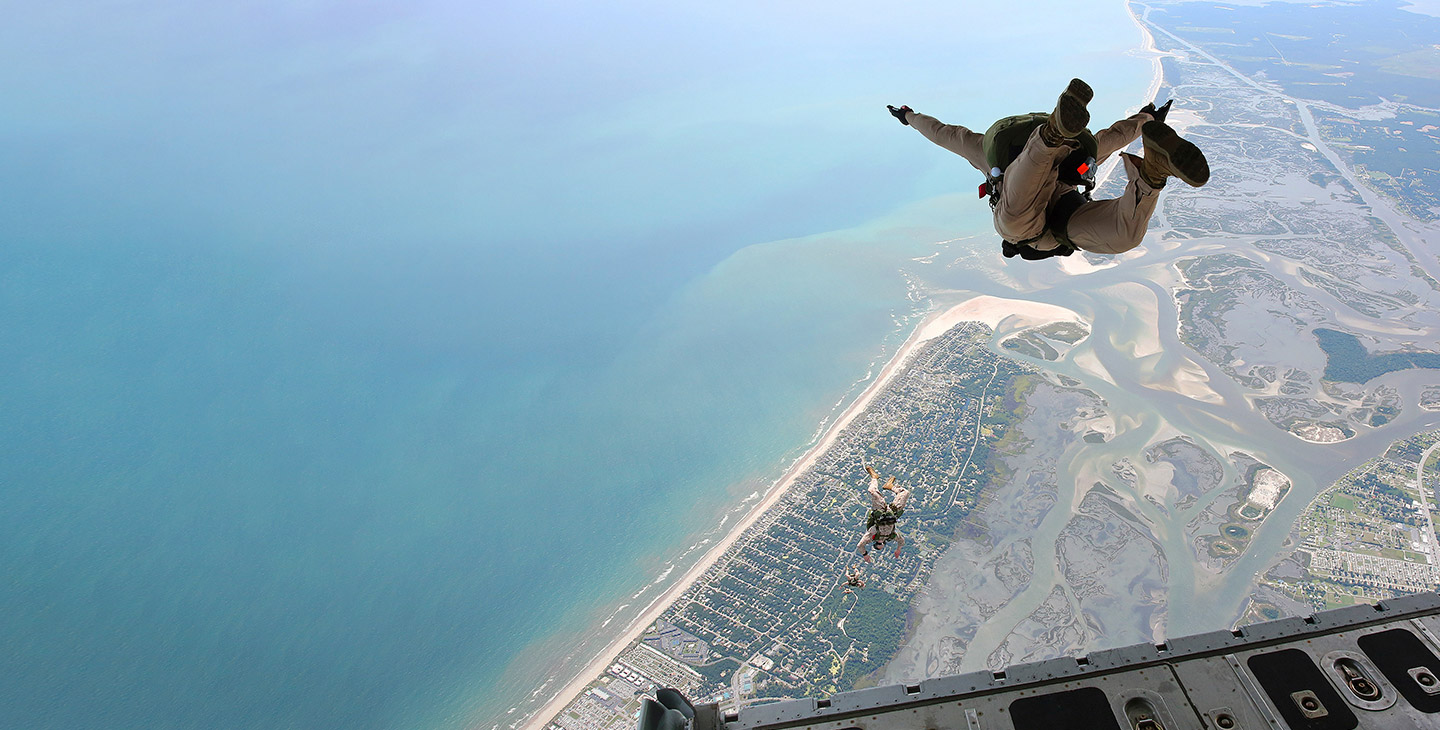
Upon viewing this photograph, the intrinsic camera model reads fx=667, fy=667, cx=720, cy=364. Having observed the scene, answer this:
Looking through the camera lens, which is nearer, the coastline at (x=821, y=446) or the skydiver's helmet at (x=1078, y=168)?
the skydiver's helmet at (x=1078, y=168)

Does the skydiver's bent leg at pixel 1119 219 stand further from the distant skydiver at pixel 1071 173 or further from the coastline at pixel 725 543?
the coastline at pixel 725 543

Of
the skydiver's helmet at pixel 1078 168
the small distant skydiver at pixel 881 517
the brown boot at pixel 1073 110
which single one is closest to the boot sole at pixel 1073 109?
the brown boot at pixel 1073 110

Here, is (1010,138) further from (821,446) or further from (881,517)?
(821,446)

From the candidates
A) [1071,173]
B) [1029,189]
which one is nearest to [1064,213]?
[1071,173]

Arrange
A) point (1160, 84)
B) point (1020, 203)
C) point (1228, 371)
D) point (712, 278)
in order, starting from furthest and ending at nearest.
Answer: point (1160, 84)
point (712, 278)
point (1228, 371)
point (1020, 203)

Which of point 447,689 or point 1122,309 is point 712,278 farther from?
Result: point 447,689

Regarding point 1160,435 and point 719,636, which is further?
point 1160,435

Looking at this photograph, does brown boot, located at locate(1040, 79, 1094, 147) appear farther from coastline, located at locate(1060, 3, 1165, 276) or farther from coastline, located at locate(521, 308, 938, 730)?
coastline, located at locate(1060, 3, 1165, 276)

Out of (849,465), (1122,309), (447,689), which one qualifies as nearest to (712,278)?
(849,465)
